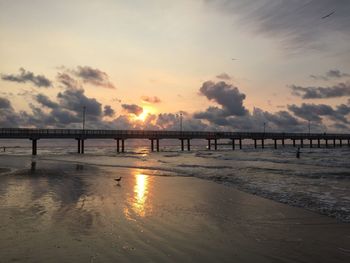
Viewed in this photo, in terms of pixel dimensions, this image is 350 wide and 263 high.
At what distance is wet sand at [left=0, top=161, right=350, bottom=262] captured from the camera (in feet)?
21.1

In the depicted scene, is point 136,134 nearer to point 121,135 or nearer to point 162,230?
point 121,135

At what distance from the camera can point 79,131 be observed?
7169 cm

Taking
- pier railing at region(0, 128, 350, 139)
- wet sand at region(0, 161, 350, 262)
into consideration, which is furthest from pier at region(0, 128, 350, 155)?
wet sand at region(0, 161, 350, 262)

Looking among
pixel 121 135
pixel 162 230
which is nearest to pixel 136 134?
pixel 121 135

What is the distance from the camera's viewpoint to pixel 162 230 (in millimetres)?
8258

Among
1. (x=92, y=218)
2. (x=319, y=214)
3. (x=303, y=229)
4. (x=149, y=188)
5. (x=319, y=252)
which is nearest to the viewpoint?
(x=319, y=252)

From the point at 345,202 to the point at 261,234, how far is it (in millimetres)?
6137

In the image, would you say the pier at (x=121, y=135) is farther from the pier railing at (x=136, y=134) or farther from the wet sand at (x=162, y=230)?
the wet sand at (x=162, y=230)

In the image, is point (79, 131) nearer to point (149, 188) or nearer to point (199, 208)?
point (149, 188)

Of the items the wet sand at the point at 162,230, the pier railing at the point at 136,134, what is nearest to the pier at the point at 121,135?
the pier railing at the point at 136,134

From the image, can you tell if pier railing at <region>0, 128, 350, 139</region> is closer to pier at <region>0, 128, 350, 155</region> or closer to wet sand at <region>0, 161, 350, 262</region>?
pier at <region>0, 128, 350, 155</region>

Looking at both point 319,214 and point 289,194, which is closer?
point 319,214

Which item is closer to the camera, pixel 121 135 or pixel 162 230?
pixel 162 230

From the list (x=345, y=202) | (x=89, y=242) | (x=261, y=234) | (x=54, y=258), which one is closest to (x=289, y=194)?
(x=345, y=202)
